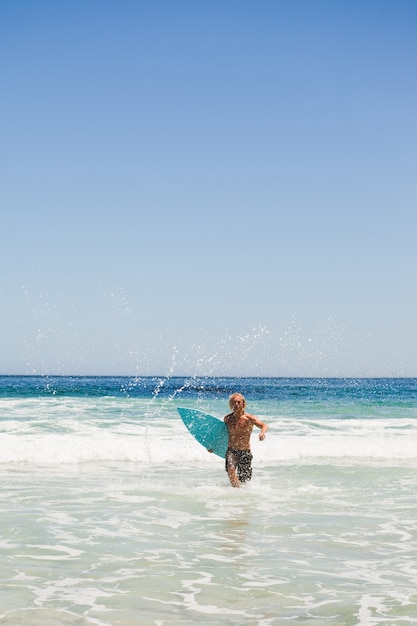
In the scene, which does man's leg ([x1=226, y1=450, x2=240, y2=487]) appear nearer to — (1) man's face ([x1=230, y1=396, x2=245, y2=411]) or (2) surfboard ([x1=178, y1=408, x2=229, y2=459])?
(1) man's face ([x1=230, y1=396, x2=245, y2=411])

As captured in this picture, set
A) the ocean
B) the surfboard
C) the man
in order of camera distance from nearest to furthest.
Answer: the ocean
the man
the surfboard

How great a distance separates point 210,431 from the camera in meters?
11.1

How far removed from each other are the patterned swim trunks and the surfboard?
0.85m

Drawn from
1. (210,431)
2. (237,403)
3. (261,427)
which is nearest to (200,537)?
(261,427)

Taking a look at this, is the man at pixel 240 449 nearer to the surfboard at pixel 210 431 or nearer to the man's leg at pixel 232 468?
the man's leg at pixel 232 468

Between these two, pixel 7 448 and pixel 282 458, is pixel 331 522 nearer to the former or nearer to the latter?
pixel 282 458

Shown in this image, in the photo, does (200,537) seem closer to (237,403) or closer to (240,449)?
(240,449)

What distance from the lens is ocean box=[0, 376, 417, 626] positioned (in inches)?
186

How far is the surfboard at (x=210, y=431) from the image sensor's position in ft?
36.0

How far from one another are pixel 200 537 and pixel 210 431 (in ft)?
13.9

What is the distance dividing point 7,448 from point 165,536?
7.74 m

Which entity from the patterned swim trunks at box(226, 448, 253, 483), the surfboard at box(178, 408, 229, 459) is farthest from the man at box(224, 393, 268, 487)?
the surfboard at box(178, 408, 229, 459)

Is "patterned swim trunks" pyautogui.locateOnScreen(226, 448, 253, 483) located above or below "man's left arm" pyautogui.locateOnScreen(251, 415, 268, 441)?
below

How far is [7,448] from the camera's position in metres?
13.8
